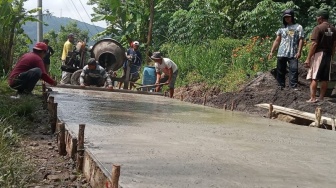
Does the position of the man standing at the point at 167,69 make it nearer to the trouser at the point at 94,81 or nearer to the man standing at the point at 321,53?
the trouser at the point at 94,81

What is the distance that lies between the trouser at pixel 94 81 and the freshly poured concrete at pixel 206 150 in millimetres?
4343

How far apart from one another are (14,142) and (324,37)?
4947 mm

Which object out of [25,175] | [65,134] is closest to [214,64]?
[65,134]

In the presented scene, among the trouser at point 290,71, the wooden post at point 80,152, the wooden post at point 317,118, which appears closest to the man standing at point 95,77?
A: the trouser at point 290,71

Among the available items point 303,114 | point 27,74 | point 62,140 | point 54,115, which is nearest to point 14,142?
point 62,140

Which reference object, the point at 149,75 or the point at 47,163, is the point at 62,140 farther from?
the point at 149,75

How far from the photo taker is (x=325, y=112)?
6.46 meters

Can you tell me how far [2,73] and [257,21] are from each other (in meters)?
7.20

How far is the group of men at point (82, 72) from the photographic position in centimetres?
732

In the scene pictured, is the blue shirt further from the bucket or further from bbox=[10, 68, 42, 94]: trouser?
the bucket

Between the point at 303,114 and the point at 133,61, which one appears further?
the point at 133,61

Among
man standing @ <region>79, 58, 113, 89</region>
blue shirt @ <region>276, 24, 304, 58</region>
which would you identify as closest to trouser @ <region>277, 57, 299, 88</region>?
blue shirt @ <region>276, 24, 304, 58</region>

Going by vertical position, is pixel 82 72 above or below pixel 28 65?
below

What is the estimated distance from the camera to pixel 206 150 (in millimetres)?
3523
